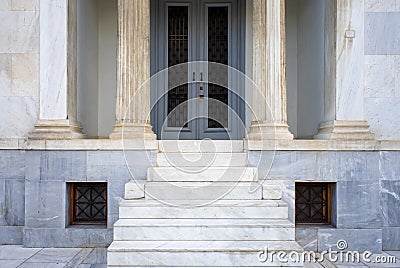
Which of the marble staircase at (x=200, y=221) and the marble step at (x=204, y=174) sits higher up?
the marble step at (x=204, y=174)

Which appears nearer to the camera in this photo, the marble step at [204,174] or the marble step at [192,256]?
the marble step at [192,256]

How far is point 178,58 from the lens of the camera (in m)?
8.69

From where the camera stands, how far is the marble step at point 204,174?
20.0 feet

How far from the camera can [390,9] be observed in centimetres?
677

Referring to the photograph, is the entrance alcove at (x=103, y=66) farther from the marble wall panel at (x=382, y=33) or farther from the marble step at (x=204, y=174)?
the marble wall panel at (x=382, y=33)

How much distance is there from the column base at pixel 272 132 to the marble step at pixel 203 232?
68.3 inches

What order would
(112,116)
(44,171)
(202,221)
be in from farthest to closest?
(112,116)
(44,171)
(202,221)

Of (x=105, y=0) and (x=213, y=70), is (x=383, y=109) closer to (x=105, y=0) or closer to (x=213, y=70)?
(x=213, y=70)

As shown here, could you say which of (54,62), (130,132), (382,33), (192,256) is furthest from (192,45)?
(192,256)

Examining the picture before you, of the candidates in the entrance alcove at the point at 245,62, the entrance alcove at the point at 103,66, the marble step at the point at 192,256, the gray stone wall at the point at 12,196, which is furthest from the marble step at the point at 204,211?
the entrance alcove at the point at 103,66

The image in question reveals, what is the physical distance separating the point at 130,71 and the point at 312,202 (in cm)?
371

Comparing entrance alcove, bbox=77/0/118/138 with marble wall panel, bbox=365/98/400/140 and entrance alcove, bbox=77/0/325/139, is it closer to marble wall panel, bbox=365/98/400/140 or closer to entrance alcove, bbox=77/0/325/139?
entrance alcove, bbox=77/0/325/139

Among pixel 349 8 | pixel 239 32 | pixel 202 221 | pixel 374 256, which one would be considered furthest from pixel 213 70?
pixel 374 256

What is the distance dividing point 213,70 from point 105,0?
273 centimetres
